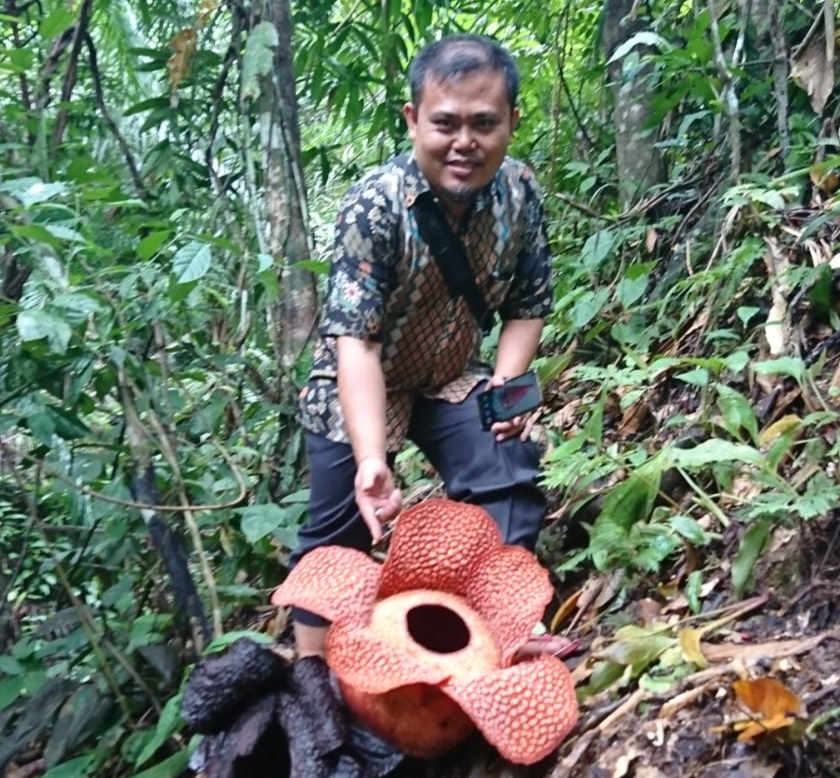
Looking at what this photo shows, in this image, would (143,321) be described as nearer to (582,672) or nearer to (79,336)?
(79,336)

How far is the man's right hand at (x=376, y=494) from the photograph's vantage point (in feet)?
6.61

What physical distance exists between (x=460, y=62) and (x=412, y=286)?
54 centimetres

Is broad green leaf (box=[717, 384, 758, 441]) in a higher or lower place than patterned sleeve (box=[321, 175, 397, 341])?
lower

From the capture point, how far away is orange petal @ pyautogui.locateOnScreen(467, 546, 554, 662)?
72.7 inches

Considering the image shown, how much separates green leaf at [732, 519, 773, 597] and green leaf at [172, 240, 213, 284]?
54.1 inches

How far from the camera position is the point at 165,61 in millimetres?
3398

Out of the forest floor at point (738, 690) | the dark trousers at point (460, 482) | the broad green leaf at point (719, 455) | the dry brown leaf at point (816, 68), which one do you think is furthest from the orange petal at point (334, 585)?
the dry brown leaf at point (816, 68)

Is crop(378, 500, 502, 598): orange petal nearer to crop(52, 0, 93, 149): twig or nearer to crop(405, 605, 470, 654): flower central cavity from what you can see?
crop(405, 605, 470, 654): flower central cavity

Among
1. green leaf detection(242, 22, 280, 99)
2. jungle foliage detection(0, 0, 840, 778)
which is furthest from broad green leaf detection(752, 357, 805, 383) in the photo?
green leaf detection(242, 22, 280, 99)

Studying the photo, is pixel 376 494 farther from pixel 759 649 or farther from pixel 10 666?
pixel 10 666

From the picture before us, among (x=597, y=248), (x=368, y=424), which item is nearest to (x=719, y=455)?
(x=368, y=424)

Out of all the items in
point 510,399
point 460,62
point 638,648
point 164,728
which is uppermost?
point 460,62

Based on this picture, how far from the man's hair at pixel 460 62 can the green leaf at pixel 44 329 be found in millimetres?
946

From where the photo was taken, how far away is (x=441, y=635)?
6.42 feet
